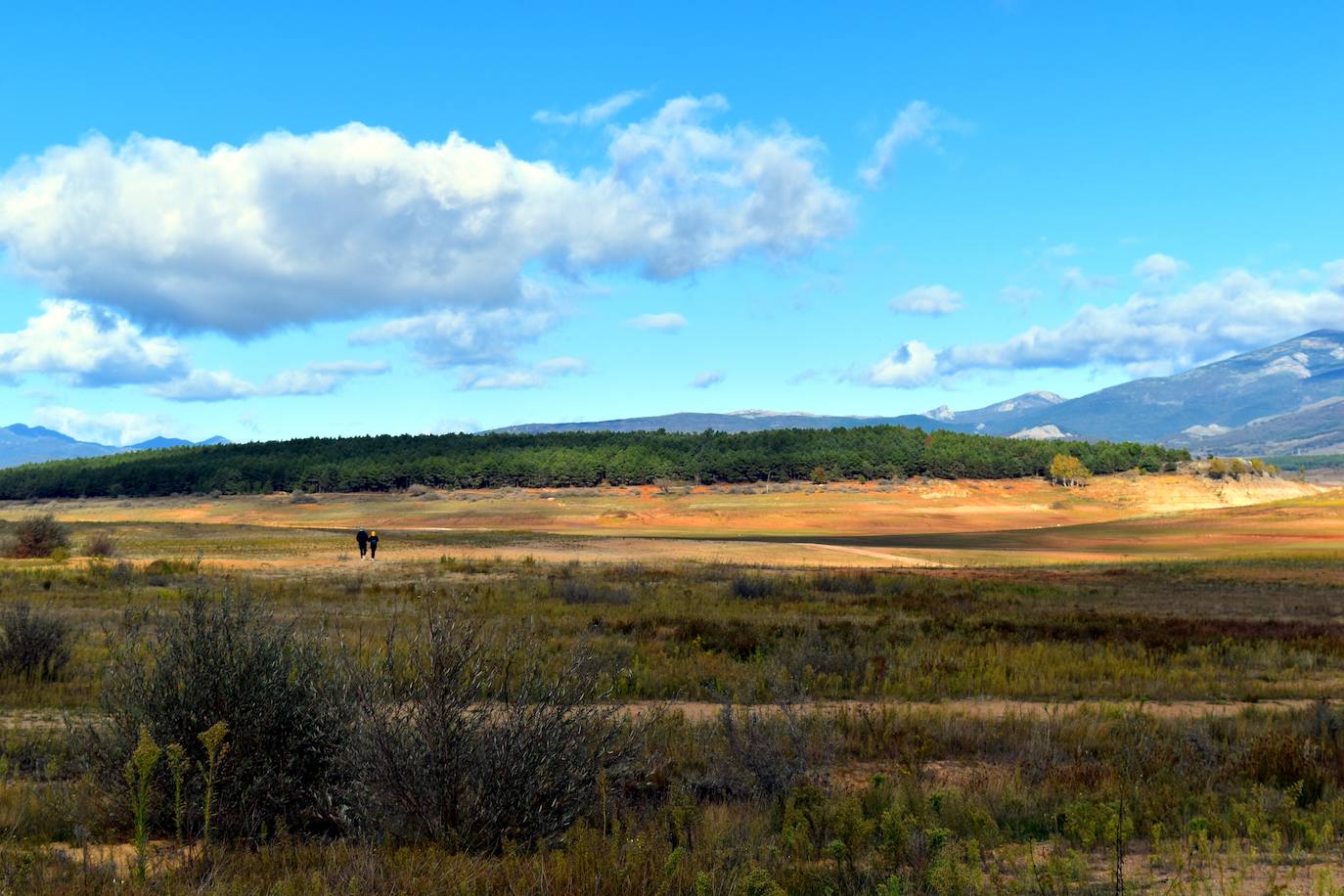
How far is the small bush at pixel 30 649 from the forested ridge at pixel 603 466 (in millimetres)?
131506

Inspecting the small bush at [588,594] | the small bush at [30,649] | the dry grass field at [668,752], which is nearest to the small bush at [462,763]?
the dry grass field at [668,752]

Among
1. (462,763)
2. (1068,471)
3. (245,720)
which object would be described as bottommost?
(462,763)

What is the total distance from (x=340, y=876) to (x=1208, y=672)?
16.7m

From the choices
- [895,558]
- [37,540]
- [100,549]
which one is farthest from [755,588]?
[37,540]

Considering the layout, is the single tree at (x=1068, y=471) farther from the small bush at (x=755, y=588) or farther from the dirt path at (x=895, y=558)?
the small bush at (x=755, y=588)

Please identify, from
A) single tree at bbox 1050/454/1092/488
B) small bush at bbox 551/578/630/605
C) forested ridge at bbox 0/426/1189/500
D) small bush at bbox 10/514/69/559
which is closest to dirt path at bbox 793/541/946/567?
small bush at bbox 551/578/630/605

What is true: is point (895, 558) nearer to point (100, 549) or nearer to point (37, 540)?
point (100, 549)

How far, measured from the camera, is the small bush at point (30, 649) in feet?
50.3

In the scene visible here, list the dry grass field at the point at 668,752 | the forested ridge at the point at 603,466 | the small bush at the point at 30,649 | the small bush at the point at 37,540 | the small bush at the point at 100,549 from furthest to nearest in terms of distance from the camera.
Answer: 1. the forested ridge at the point at 603,466
2. the small bush at the point at 100,549
3. the small bush at the point at 37,540
4. the small bush at the point at 30,649
5. the dry grass field at the point at 668,752

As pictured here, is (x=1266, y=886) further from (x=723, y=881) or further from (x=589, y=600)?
(x=589, y=600)

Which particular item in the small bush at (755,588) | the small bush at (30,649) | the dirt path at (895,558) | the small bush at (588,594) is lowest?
the dirt path at (895,558)

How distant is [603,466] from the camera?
152 m

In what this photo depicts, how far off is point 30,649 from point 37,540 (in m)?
40.2

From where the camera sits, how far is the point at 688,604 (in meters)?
28.9
